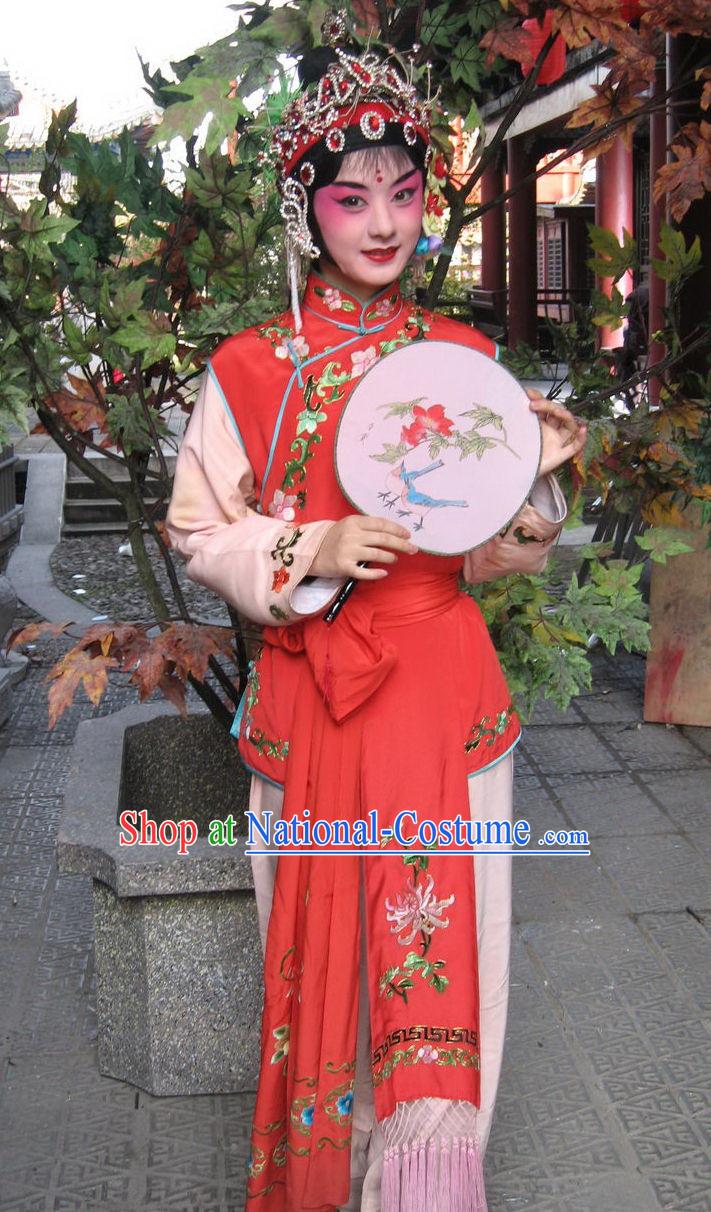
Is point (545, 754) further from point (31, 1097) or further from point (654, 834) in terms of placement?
point (31, 1097)

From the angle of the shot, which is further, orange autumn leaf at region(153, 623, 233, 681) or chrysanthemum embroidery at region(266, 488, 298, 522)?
orange autumn leaf at region(153, 623, 233, 681)

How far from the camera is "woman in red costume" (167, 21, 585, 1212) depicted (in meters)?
2.11

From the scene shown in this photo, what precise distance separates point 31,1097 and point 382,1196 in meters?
1.02

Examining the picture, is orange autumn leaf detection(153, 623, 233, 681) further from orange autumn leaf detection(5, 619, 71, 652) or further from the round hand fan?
the round hand fan

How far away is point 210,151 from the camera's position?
218cm

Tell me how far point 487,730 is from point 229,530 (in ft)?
1.84

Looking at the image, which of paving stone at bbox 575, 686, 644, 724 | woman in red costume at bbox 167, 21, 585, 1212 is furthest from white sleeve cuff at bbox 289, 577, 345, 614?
paving stone at bbox 575, 686, 644, 724

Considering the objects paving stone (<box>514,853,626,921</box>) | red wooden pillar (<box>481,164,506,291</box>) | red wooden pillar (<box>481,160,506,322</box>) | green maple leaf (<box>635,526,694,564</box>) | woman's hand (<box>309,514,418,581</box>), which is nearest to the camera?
woman's hand (<box>309,514,418,581</box>)

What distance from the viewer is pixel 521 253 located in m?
17.0

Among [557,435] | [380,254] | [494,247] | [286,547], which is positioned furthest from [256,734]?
[494,247]

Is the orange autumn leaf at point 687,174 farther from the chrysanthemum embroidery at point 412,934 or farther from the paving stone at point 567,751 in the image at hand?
the paving stone at point 567,751

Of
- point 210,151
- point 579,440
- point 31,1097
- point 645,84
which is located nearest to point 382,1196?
point 31,1097

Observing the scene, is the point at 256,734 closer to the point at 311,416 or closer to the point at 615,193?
the point at 311,416

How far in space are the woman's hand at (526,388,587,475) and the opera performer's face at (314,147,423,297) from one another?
343 millimetres
